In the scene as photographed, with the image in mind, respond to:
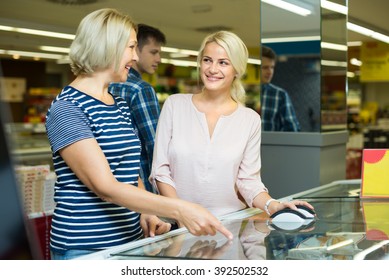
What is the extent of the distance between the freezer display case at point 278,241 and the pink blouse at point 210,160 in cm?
16

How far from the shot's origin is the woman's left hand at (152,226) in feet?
5.23

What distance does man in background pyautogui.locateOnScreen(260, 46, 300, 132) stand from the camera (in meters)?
A: 3.93

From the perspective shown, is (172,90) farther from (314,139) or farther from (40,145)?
(314,139)

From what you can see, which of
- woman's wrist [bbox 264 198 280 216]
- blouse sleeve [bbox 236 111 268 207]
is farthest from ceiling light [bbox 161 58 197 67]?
woman's wrist [bbox 264 198 280 216]

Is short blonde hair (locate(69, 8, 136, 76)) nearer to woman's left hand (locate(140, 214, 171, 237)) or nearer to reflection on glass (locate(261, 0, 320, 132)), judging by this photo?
woman's left hand (locate(140, 214, 171, 237))

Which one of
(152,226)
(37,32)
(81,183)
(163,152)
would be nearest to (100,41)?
(81,183)

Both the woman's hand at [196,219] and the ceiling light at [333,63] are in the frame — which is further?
the ceiling light at [333,63]

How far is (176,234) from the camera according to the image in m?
1.49

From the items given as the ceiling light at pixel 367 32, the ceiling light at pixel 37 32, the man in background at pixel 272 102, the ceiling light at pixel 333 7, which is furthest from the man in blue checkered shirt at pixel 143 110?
the ceiling light at pixel 367 32

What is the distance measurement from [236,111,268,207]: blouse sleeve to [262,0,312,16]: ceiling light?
2026mm

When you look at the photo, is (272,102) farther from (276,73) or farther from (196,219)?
(196,219)

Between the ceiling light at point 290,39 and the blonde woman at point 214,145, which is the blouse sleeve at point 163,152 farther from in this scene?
the ceiling light at point 290,39

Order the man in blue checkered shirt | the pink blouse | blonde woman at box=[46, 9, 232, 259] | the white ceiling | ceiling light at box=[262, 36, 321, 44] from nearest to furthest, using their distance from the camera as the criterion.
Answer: blonde woman at box=[46, 9, 232, 259] < the pink blouse < the man in blue checkered shirt < ceiling light at box=[262, 36, 321, 44] < the white ceiling
